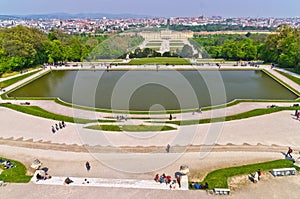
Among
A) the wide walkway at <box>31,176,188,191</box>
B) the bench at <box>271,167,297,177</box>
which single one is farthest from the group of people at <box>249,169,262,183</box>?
the wide walkway at <box>31,176,188,191</box>

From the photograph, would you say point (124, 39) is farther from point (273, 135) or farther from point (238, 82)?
point (273, 135)

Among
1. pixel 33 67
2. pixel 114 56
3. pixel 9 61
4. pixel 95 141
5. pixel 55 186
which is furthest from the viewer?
pixel 114 56

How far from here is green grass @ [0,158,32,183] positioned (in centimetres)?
1386

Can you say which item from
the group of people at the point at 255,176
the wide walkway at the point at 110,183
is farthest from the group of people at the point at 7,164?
the group of people at the point at 255,176

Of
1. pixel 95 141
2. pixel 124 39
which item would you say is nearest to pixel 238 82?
pixel 95 141

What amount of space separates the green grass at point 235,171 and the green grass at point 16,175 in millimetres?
10140

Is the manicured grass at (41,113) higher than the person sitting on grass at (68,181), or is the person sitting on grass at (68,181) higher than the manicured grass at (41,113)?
the manicured grass at (41,113)

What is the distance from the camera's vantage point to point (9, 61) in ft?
139

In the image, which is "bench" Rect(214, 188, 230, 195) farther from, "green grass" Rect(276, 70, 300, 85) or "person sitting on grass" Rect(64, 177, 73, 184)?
"green grass" Rect(276, 70, 300, 85)

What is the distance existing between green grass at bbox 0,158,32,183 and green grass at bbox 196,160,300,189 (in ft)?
33.3

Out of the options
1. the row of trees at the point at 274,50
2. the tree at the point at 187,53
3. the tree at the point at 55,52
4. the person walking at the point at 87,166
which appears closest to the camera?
the person walking at the point at 87,166

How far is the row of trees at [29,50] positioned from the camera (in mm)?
42375

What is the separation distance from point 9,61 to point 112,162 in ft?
118

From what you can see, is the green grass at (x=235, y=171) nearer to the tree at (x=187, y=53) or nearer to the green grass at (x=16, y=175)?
the green grass at (x=16, y=175)
